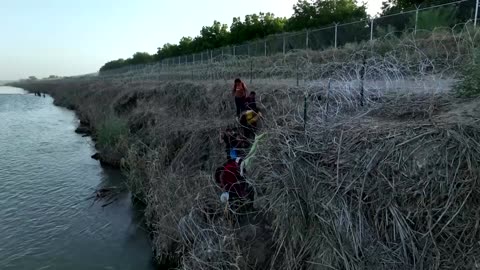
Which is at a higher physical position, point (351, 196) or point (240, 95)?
point (240, 95)

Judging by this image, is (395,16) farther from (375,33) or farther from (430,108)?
(430,108)

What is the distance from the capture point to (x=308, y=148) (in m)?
4.81

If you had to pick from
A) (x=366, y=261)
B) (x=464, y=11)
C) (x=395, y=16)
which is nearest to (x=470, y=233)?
(x=366, y=261)

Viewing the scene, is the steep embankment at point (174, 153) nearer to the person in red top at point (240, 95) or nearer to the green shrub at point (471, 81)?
the person in red top at point (240, 95)

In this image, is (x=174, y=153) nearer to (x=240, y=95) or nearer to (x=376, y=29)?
(x=240, y=95)

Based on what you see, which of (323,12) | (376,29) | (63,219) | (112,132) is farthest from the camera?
(323,12)

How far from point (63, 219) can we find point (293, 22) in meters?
33.9

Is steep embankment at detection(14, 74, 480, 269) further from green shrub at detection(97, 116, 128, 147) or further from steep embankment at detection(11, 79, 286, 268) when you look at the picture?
green shrub at detection(97, 116, 128, 147)

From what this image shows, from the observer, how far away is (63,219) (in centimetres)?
956

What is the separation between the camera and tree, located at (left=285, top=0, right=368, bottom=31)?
33.8 meters

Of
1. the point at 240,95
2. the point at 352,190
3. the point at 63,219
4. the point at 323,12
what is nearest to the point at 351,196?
the point at 352,190

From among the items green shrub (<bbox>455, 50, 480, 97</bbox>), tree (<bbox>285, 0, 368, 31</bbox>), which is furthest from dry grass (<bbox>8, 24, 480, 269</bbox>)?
tree (<bbox>285, 0, 368, 31</bbox>)

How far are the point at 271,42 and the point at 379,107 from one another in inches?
701

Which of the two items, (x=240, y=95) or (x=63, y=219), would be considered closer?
(x=240, y=95)
